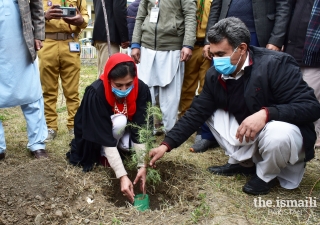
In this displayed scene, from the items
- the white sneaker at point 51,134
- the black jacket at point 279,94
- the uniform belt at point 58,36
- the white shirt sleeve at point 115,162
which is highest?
the black jacket at point 279,94

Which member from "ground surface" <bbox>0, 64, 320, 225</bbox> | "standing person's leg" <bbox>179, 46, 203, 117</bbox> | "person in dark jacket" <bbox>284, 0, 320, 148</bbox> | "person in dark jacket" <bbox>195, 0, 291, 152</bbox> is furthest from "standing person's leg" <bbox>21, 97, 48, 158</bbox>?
"person in dark jacket" <bbox>284, 0, 320, 148</bbox>

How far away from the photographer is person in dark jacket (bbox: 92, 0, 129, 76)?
4.42 meters

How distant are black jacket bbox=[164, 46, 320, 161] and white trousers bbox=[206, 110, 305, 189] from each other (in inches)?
3.0

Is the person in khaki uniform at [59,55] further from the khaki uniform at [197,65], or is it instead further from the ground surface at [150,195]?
the khaki uniform at [197,65]

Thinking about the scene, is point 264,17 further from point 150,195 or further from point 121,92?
point 150,195

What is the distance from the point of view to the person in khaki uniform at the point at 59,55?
3867mm

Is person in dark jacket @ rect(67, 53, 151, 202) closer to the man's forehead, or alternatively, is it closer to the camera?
the man's forehead

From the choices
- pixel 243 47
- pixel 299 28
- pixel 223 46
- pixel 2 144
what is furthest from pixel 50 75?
pixel 299 28

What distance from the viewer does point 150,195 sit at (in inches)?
115

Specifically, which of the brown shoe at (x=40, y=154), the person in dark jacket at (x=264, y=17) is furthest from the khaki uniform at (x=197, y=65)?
the brown shoe at (x=40, y=154)

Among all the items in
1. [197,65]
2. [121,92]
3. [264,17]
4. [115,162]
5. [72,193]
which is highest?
[264,17]

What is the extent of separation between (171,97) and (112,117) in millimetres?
1051

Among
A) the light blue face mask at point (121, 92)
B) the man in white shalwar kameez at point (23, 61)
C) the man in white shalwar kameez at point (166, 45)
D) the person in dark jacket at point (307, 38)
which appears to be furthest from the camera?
the man in white shalwar kameez at point (166, 45)

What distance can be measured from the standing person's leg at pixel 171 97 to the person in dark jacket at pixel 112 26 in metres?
1.08
